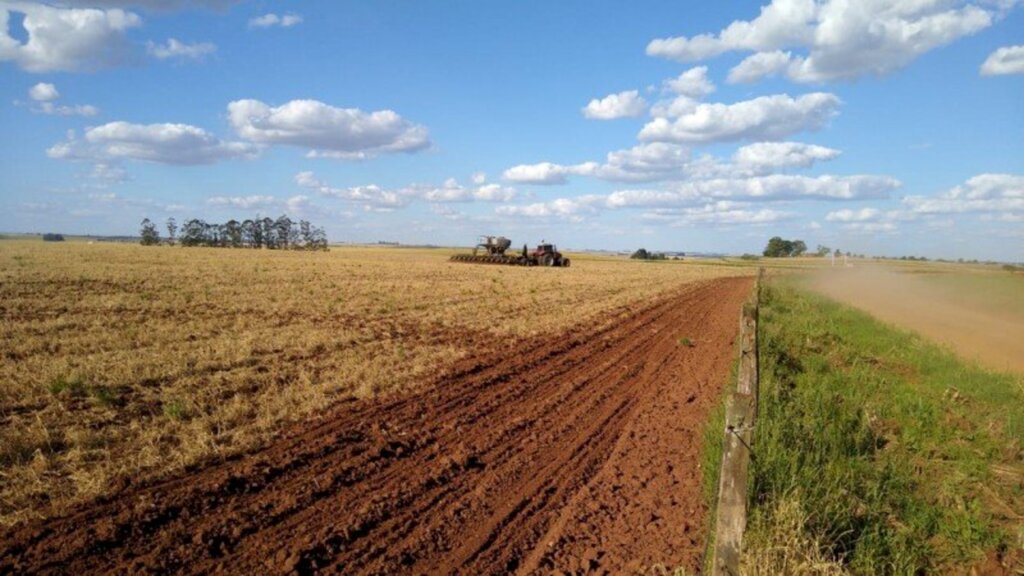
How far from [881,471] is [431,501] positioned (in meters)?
4.88

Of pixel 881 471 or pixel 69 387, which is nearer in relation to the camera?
pixel 881 471

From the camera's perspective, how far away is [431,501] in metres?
5.21

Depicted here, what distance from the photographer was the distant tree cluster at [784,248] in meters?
156

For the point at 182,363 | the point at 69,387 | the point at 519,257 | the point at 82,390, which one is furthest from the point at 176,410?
the point at 519,257

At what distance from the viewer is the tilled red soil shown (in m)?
4.23

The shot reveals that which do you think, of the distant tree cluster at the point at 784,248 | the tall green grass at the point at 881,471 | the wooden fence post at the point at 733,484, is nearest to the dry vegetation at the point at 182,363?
the wooden fence post at the point at 733,484

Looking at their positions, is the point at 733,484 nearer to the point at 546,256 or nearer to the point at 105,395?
the point at 105,395

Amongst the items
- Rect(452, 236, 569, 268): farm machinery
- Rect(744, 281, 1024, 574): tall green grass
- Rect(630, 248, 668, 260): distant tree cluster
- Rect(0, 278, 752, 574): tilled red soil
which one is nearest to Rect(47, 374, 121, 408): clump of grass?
Rect(0, 278, 752, 574): tilled red soil

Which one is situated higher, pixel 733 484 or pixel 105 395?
pixel 733 484

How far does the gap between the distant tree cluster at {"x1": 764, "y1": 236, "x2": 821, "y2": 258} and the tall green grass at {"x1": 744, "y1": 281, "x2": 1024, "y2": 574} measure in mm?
158499

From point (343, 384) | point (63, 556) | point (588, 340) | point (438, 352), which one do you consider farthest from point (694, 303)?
point (63, 556)

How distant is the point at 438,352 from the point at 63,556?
778 centimetres

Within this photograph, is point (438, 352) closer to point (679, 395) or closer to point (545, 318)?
point (679, 395)

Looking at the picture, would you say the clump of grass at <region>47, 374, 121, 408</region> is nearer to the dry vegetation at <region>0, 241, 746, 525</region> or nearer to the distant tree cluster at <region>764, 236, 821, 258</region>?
the dry vegetation at <region>0, 241, 746, 525</region>
